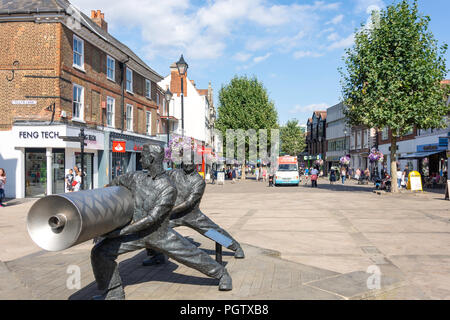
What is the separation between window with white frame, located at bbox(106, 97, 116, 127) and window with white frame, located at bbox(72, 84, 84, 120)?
116 inches

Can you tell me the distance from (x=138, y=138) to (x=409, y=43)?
1789 centimetres

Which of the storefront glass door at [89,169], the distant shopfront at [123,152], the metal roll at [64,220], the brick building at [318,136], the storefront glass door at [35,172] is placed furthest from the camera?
the brick building at [318,136]

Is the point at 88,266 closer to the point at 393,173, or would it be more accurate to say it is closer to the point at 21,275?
the point at 21,275

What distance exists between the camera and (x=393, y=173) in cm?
2191

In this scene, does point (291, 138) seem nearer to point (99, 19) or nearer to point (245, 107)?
point (245, 107)

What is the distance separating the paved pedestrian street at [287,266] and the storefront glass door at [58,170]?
7649mm

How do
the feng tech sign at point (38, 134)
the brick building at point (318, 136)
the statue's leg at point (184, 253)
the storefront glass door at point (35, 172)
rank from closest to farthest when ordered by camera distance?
the statue's leg at point (184, 253) < the feng tech sign at point (38, 134) < the storefront glass door at point (35, 172) < the brick building at point (318, 136)

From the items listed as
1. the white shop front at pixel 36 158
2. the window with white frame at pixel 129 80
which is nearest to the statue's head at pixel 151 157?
the white shop front at pixel 36 158

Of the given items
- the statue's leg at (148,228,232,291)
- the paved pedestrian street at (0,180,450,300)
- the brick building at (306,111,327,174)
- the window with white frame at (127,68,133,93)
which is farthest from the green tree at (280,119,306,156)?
the statue's leg at (148,228,232,291)

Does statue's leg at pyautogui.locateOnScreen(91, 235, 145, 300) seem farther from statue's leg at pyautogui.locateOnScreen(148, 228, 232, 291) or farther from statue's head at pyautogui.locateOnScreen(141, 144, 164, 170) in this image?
statue's head at pyautogui.locateOnScreen(141, 144, 164, 170)

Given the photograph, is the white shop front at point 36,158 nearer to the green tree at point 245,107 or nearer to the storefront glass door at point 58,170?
the storefront glass door at point 58,170

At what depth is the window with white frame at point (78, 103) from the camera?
19.4m

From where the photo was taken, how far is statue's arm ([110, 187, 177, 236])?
13.1 feet
